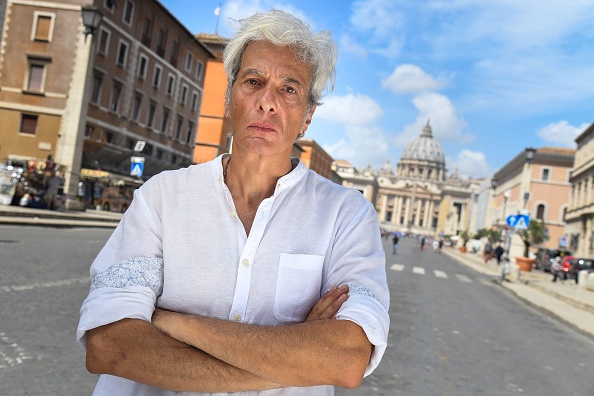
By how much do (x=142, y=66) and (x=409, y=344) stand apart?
30575mm

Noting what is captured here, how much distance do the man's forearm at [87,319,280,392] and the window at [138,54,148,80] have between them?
113 ft

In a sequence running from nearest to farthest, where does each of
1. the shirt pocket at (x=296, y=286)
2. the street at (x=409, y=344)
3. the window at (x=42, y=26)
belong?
the shirt pocket at (x=296, y=286), the street at (x=409, y=344), the window at (x=42, y=26)

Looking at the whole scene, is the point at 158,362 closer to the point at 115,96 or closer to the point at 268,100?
the point at 268,100

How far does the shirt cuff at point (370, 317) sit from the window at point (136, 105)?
112 ft

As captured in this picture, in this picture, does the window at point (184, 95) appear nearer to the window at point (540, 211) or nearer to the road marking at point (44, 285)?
the road marking at point (44, 285)

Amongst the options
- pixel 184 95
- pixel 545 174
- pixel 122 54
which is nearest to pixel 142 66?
pixel 122 54

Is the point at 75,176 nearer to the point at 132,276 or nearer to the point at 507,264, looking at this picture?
the point at 507,264

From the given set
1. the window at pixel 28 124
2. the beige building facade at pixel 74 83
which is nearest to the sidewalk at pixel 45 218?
the beige building facade at pixel 74 83

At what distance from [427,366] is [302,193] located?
486 centimetres

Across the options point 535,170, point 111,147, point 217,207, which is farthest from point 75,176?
point 535,170

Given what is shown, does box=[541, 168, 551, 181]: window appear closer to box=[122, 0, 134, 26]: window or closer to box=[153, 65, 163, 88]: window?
box=[153, 65, 163, 88]: window

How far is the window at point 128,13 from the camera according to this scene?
31469mm

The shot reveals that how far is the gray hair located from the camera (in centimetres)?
196

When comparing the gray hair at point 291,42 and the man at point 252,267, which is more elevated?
the gray hair at point 291,42
